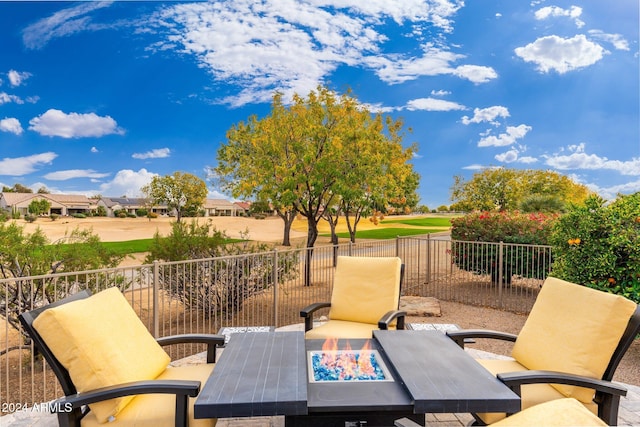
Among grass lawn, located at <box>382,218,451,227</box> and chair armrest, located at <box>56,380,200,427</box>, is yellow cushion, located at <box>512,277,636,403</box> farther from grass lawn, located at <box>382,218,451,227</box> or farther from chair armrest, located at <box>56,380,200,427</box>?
grass lawn, located at <box>382,218,451,227</box>

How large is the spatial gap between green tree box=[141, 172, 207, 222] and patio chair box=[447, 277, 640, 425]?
3479cm

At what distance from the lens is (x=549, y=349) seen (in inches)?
101

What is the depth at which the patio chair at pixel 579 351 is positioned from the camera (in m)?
2.19

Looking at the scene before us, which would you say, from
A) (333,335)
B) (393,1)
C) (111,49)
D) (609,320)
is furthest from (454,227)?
(111,49)

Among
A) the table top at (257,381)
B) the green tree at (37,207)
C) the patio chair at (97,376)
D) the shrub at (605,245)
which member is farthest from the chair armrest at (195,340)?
the green tree at (37,207)

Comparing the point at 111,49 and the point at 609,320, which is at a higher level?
the point at 111,49

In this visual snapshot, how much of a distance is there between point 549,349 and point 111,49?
1701 cm

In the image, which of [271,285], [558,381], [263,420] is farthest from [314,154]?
[558,381]

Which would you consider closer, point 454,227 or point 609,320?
point 609,320

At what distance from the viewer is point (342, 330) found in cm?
379

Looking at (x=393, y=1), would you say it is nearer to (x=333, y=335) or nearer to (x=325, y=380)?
(x=333, y=335)

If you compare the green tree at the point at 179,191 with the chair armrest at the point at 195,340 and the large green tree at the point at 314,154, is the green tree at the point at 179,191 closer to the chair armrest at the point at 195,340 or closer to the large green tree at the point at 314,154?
the large green tree at the point at 314,154

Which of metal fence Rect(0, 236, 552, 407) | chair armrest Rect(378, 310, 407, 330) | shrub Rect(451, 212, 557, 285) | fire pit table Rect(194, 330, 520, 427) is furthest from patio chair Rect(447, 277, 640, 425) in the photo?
shrub Rect(451, 212, 557, 285)

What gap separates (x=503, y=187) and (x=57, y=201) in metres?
42.2
